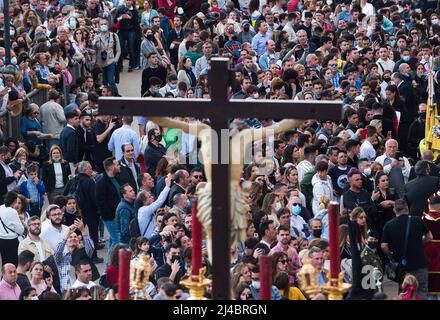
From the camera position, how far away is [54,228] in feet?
45.9

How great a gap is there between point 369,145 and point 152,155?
2.82 m

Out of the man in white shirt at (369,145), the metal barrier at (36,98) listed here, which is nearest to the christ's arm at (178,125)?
the man in white shirt at (369,145)

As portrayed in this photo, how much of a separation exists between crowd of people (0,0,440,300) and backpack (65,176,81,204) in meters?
0.03

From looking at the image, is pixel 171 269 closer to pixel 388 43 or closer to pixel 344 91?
pixel 344 91

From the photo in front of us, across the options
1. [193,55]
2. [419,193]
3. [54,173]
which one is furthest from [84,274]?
[193,55]

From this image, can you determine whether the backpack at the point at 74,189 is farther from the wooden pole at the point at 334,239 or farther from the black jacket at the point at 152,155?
the wooden pole at the point at 334,239

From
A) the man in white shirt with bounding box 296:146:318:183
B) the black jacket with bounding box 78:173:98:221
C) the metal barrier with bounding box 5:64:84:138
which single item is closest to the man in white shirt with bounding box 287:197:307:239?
the man in white shirt with bounding box 296:146:318:183

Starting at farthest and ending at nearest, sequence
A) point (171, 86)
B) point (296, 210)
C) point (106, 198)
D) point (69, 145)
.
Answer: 1. point (171, 86)
2. point (69, 145)
3. point (106, 198)
4. point (296, 210)

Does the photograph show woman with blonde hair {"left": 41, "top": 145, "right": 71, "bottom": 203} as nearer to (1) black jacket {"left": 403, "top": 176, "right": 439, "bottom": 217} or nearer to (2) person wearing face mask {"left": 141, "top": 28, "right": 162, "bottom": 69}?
(1) black jacket {"left": 403, "top": 176, "right": 439, "bottom": 217}

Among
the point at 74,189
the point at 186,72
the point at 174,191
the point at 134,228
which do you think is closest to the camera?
the point at 134,228

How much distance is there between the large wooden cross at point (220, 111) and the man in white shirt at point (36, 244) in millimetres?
7661

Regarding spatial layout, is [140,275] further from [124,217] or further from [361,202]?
[361,202]

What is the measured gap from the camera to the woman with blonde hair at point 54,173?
1691 centimetres

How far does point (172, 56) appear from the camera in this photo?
2581cm
